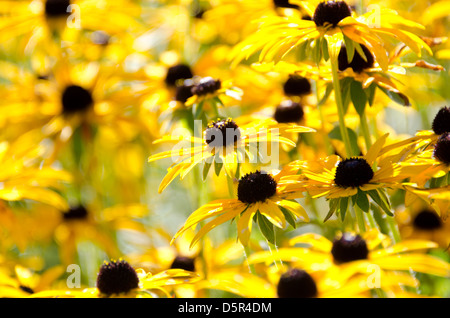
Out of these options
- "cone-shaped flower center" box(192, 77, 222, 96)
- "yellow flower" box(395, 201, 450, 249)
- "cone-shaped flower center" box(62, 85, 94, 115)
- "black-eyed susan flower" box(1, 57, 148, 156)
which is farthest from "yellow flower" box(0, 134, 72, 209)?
"yellow flower" box(395, 201, 450, 249)

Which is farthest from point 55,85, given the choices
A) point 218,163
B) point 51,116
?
point 218,163

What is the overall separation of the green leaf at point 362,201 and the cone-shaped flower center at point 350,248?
0.82 ft

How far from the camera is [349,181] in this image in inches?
49.0

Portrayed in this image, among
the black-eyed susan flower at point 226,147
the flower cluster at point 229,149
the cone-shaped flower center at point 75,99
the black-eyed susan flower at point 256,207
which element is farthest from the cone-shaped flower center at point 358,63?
the cone-shaped flower center at point 75,99

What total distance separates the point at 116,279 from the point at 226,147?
1.16 ft

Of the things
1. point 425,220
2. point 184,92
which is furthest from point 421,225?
point 184,92

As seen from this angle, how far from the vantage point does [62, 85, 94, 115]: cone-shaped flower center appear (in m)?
2.26

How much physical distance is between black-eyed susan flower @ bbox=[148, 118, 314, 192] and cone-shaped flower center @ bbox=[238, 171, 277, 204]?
0.05 m

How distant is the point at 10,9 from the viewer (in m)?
2.47

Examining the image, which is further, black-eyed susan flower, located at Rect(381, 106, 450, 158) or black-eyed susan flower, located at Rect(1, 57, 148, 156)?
black-eyed susan flower, located at Rect(1, 57, 148, 156)

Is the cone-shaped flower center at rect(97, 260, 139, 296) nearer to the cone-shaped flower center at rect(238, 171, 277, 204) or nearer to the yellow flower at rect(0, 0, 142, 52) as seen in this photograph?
the cone-shaped flower center at rect(238, 171, 277, 204)

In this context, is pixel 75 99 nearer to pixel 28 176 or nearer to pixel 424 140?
pixel 28 176

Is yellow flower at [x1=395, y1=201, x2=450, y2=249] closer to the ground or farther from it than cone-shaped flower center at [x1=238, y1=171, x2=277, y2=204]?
farther from it
